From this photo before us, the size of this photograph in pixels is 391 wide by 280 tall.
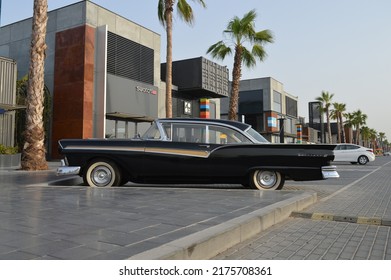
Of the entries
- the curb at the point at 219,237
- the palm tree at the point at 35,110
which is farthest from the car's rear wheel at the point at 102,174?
the palm tree at the point at 35,110

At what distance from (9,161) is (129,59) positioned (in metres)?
11.7

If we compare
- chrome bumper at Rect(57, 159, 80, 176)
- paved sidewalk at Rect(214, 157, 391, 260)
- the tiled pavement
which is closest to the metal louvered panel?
chrome bumper at Rect(57, 159, 80, 176)

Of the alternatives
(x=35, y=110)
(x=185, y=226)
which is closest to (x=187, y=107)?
(x=35, y=110)

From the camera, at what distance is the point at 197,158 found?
762cm

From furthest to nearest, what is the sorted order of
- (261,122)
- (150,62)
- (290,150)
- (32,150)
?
(261,122)
(150,62)
(32,150)
(290,150)

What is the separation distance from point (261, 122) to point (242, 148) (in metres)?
47.2

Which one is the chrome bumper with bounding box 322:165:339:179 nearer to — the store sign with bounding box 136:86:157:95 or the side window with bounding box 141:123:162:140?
the side window with bounding box 141:123:162:140

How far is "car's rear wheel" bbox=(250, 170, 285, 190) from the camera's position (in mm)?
7785

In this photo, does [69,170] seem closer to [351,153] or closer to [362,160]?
[351,153]

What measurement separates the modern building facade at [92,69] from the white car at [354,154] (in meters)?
13.7

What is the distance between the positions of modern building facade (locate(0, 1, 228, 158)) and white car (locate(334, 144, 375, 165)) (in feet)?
44.8

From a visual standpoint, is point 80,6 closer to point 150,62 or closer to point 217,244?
point 150,62

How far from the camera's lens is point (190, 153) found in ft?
25.1
